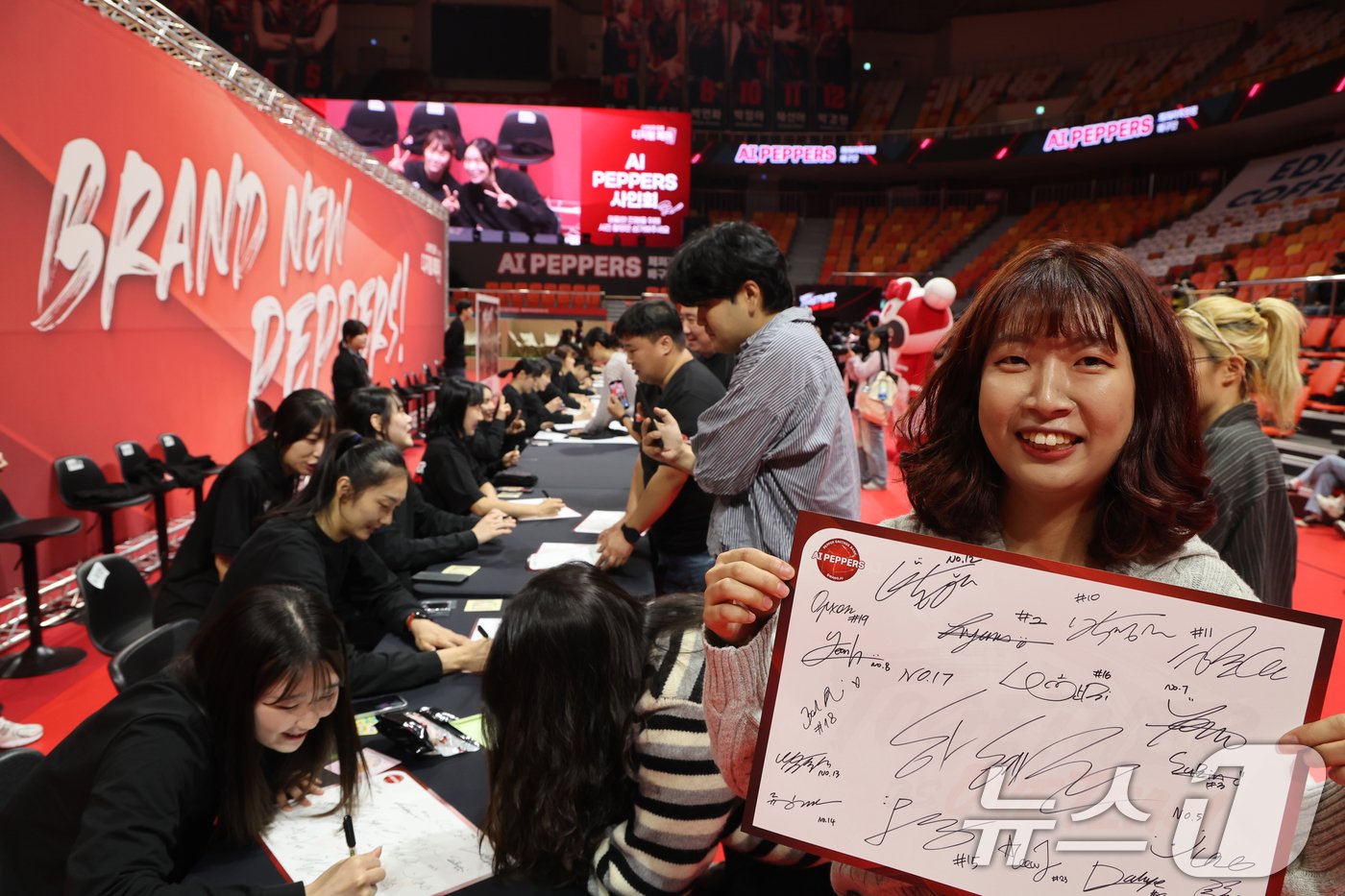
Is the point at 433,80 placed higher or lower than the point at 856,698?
higher

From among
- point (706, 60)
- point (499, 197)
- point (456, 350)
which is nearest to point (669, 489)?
point (456, 350)

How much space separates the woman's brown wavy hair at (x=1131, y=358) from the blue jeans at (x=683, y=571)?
1679mm

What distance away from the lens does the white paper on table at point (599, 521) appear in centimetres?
331

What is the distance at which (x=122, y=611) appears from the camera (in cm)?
270

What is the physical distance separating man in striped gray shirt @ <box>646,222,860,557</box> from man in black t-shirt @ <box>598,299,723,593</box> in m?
0.42

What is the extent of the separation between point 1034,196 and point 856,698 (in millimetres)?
22621

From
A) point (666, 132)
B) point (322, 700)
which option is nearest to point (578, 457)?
point (322, 700)

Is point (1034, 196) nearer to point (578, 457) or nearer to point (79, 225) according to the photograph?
point (578, 457)

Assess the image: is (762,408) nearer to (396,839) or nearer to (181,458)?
(396,839)

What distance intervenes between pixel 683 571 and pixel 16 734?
2363 mm

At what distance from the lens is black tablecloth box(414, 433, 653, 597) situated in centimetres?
267

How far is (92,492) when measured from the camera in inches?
157

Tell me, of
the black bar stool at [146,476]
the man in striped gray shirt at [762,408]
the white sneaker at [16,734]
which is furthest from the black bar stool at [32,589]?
the man in striped gray shirt at [762,408]
